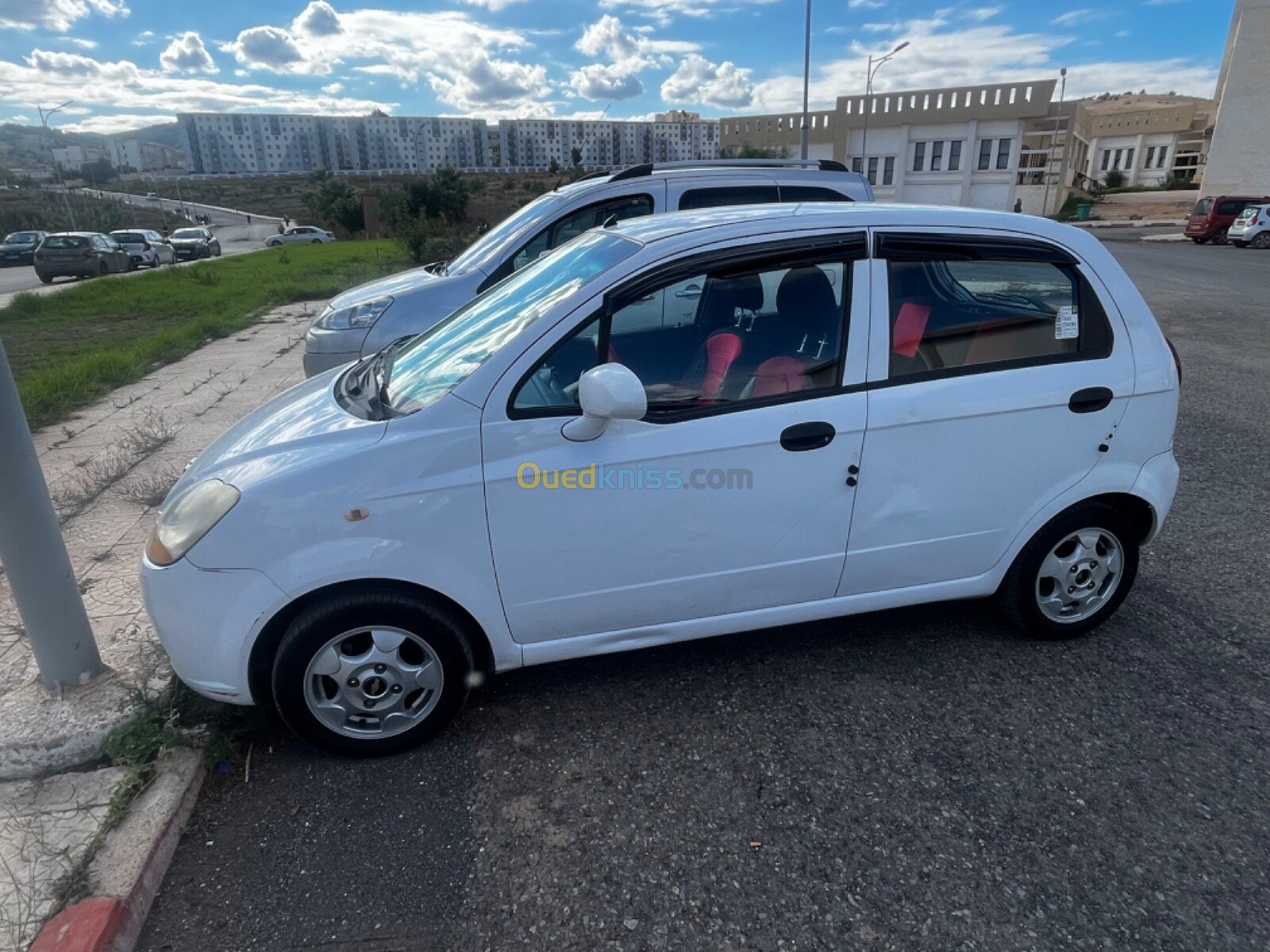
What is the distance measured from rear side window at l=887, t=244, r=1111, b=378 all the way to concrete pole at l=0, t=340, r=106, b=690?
3.24m

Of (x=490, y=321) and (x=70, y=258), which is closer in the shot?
(x=490, y=321)

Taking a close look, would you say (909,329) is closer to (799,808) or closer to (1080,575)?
(1080,575)

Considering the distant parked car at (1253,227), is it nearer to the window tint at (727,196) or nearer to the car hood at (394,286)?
the window tint at (727,196)

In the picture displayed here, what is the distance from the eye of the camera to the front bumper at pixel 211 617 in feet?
8.73

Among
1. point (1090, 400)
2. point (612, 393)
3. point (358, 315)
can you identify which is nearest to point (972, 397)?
point (1090, 400)

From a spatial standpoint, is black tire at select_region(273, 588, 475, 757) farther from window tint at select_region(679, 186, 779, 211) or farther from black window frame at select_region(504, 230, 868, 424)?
window tint at select_region(679, 186, 779, 211)

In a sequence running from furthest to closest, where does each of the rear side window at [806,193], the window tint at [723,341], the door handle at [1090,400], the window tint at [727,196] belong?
the rear side window at [806,193] → the window tint at [727,196] → the door handle at [1090,400] → the window tint at [723,341]

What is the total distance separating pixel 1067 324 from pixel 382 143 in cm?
14859

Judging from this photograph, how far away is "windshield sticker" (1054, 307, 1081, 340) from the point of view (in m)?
3.29

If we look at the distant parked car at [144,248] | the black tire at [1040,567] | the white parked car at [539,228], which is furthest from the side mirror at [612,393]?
the distant parked car at [144,248]

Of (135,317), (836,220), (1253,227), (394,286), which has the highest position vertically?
(836,220)

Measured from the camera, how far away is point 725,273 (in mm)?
3041

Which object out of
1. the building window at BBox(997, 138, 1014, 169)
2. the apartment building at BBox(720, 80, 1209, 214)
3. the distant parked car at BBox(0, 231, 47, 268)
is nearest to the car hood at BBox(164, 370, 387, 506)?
the distant parked car at BBox(0, 231, 47, 268)

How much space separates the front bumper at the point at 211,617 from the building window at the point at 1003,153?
71298mm
